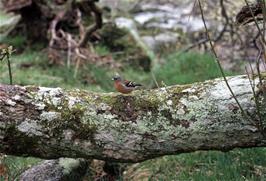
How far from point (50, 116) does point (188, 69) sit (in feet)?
18.9

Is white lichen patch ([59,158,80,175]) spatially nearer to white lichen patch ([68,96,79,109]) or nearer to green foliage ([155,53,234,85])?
white lichen patch ([68,96,79,109])

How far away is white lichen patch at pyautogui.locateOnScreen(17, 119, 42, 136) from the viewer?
12.5 ft

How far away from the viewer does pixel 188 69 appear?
9367 millimetres

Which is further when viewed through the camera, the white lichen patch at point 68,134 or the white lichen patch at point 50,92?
the white lichen patch at point 50,92

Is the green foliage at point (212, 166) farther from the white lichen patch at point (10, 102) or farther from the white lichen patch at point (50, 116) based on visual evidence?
the white lichen patch at point (10, 102)

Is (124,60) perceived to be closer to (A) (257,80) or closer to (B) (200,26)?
(B) (200,26)

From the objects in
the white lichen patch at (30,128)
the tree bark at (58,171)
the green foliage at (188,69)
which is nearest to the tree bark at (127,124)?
the white lichen patch at (30,128)

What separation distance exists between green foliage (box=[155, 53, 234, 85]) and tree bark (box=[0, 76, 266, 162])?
4.50 metres

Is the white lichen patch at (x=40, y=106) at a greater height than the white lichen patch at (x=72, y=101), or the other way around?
the white lichen patch at (x=72, y=101)

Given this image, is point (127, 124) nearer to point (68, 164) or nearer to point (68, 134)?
point (68, 134)

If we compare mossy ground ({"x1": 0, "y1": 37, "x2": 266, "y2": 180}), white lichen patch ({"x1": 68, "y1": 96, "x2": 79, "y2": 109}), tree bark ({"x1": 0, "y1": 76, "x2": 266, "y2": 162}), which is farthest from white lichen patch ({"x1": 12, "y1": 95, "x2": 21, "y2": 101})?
mossy ground ({"x1": 0, "y1": 37, "x2": 266, "y2": 180})

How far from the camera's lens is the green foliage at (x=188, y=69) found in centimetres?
864

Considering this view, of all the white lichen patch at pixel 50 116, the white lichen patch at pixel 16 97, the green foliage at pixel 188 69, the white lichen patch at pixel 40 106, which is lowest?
the white lichen patch at pixel 50 116

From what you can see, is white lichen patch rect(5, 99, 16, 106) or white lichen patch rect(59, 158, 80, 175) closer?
white lichen patch rect(5, 99, 16, 106)
